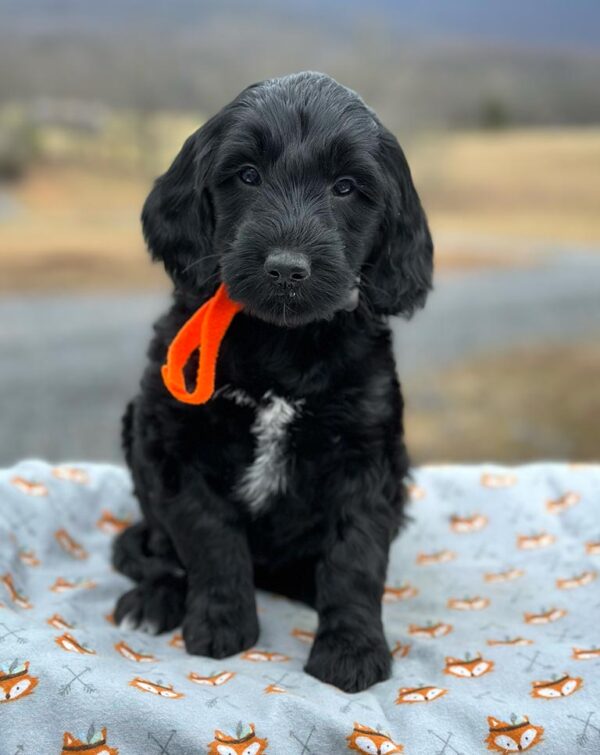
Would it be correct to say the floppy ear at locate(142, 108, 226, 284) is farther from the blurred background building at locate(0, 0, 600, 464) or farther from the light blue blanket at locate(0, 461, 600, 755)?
the blurred background building at locate(0, 0, 600, 464)

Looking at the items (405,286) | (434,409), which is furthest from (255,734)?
Result: (434,409)

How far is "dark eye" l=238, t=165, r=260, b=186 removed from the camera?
184 centimetres

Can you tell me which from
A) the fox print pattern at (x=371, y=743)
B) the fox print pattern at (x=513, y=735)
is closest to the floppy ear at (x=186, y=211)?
the fox print pattern at (x=371, y=743)

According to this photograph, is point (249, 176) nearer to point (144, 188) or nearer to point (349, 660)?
point (349, 660)

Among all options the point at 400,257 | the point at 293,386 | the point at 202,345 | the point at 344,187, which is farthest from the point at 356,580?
the point at 344,187

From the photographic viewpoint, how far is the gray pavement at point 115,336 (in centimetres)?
362

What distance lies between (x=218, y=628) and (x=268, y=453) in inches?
15.7

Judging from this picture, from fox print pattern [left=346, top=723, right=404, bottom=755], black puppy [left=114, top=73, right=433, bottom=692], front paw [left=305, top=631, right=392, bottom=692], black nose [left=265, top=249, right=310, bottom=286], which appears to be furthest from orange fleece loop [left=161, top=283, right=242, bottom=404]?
fox print pattern [left=346, top=723, right=404, bottom=755]

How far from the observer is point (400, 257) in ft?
6.46

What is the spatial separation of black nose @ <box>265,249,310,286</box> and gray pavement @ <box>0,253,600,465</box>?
5.88 feet

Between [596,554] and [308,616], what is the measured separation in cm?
85

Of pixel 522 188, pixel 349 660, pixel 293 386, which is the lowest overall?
pixel 349 660

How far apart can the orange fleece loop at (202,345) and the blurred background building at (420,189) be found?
170 centimetres

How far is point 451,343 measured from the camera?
3.93m
